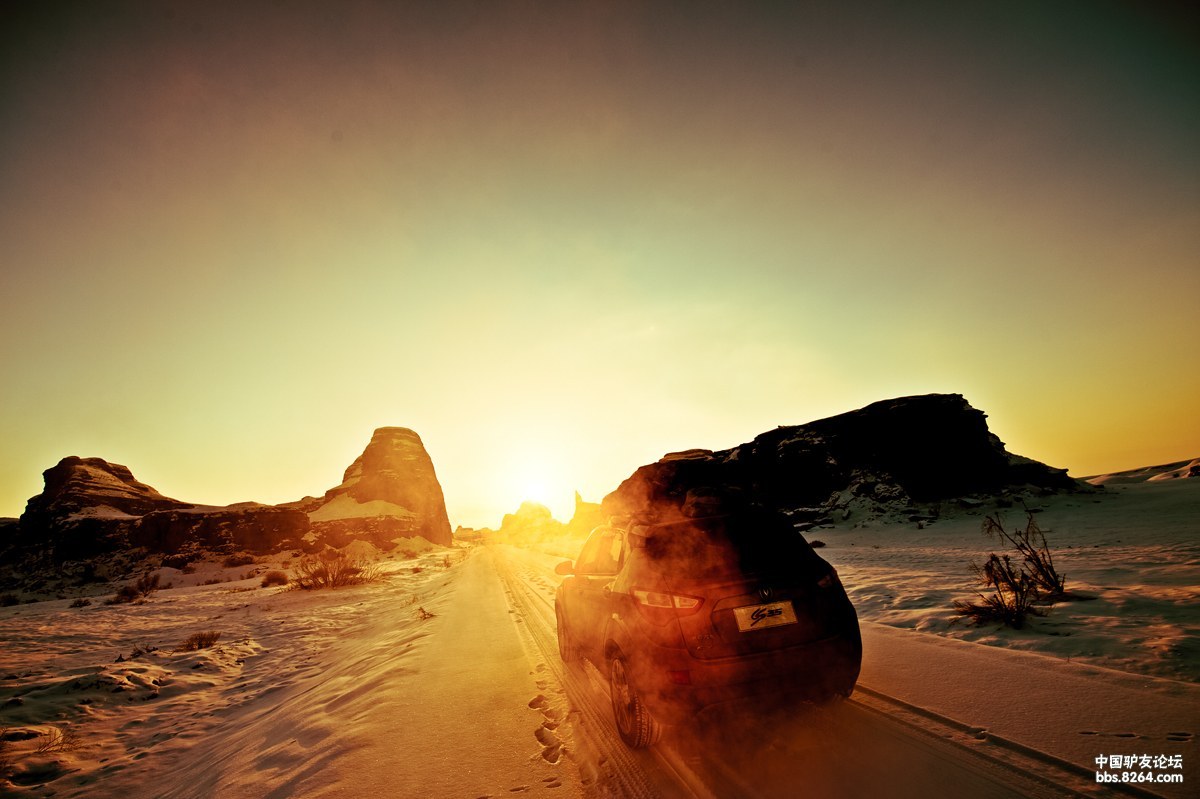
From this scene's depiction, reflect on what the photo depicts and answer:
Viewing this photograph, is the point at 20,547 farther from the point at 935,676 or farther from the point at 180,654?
the point at 935,676

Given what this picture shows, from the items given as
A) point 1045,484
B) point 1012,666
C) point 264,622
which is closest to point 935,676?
point 1012,666

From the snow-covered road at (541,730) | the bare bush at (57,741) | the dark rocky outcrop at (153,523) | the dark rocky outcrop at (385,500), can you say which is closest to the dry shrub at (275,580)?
the snow-covered road at (541,730)

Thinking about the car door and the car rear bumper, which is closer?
the car rear bumper

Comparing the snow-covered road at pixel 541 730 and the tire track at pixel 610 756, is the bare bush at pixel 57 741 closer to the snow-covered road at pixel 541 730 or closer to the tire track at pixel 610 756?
the snow-covered road at pixel 541 730

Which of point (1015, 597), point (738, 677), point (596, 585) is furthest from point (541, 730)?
point (1015, 597)

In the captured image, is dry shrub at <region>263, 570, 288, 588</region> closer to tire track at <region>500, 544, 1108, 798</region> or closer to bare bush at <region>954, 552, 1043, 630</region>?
tire track at <region>500, 544, 1108, 798</region>

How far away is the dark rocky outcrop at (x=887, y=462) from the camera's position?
26719 millimetres

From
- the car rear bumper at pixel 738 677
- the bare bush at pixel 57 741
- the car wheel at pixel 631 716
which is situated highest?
the car rear bumper at pixel 738 677

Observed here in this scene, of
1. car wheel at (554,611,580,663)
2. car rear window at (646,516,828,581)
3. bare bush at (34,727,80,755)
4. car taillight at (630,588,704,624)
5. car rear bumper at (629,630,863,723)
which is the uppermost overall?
car rear window at (646,516,828,581)

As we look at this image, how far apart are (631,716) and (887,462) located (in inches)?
1244

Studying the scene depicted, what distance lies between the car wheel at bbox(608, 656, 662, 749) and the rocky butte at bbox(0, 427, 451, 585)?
4961 cm

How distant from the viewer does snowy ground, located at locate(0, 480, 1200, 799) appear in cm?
292

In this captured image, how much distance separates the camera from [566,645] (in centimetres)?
605

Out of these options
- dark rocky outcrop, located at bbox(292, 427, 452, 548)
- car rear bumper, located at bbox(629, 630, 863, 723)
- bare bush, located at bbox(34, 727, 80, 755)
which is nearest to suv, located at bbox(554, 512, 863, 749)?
car rear bumper, located at bbox(629, 630, 863, 723)
